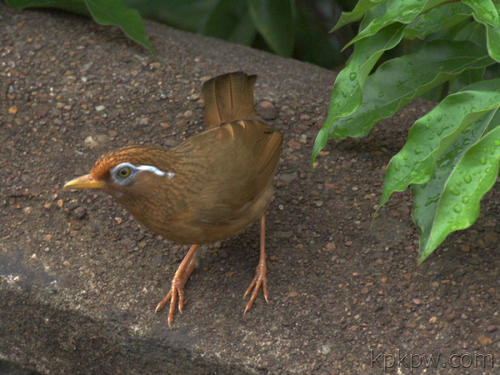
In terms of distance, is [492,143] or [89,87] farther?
[89,87]

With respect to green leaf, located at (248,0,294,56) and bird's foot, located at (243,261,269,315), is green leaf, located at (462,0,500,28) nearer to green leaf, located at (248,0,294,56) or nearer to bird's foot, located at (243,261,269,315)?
bird's foot, located at (243,261,269,315)

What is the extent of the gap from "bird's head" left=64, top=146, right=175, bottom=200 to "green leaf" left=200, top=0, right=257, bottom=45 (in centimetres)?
240

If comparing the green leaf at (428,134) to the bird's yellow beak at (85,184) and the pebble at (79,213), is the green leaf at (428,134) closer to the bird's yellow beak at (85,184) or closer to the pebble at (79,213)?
the bird's yellow beak at (85,184)

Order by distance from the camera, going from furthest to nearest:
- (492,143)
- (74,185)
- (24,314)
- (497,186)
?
(497,186) < (24,314) < (74,185) < (492,143)

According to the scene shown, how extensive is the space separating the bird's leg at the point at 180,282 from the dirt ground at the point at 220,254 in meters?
0.06

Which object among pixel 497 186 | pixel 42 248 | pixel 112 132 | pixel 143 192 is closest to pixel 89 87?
pixel 112 132

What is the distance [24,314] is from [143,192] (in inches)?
36.6

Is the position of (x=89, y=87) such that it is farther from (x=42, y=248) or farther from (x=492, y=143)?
(x=492, y=143)

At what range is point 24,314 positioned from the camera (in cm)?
341

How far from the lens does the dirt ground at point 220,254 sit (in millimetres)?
3096

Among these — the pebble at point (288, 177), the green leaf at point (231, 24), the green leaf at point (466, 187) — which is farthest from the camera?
the green leaf at point (231, 24)

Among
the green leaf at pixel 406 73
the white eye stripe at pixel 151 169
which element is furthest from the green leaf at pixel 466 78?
the white eye stripe at pixel 151 169

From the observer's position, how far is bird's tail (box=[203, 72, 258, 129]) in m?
3.68

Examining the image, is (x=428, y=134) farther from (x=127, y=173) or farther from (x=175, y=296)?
(x=175, y=296)
